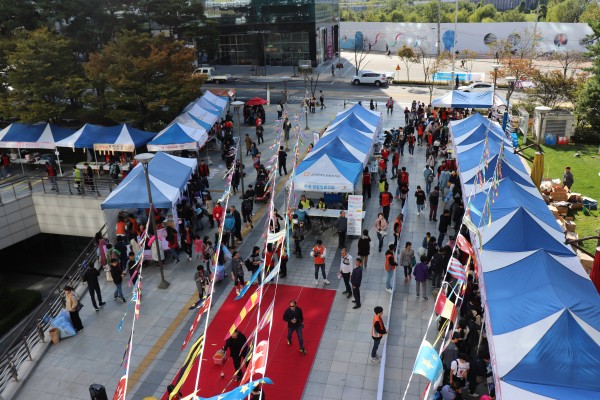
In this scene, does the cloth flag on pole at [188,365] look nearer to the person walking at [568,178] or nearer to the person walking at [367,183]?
the person walking at [367,183]

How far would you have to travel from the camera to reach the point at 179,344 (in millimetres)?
12062

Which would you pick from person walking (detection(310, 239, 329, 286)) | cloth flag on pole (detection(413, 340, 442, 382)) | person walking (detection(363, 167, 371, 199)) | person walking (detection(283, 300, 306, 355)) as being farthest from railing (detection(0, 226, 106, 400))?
person walking (detection(363, 167, 371, 199))

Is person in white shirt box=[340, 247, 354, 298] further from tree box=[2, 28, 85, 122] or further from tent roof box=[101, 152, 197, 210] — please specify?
tree box=[2, 28, 85, 122]

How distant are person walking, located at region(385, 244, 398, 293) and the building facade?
41.6 m

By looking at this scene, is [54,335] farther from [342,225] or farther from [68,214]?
[68,214]

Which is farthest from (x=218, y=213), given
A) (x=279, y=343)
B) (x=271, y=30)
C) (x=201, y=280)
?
(x=271, y=30)

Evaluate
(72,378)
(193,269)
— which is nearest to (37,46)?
(193,269)

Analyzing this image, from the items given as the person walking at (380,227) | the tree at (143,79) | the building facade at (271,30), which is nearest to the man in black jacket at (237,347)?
the person walking at (380,227)

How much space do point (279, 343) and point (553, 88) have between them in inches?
993

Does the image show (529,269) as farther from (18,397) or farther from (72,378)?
(18,397)

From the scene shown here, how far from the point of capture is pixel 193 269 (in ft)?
50.5

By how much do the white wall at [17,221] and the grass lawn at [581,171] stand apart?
20.6 m

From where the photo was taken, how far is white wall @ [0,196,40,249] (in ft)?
65.7

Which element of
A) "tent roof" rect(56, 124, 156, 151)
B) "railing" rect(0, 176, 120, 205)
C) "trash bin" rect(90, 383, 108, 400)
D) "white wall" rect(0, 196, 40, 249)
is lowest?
"white wall" rect(0, 196, 40, 249)
